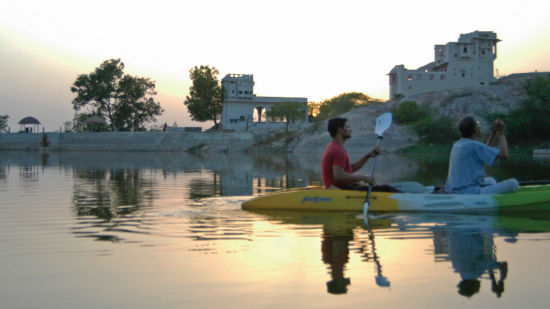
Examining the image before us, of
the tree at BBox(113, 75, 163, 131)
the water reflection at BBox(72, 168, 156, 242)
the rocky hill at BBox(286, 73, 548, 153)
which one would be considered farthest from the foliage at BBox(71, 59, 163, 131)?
the water reflection at BBox(72, 168, 156, 242)

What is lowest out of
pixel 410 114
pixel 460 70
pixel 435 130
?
pixel 435 130

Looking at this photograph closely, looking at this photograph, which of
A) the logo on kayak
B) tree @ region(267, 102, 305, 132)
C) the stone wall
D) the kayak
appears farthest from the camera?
tree @ region(267, 102, 305, 132)

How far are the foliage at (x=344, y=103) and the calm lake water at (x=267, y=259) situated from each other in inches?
3118

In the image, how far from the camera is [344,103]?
88.2 meters

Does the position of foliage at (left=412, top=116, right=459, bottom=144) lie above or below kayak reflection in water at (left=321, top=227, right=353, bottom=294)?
above

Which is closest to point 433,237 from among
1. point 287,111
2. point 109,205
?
point 109,205

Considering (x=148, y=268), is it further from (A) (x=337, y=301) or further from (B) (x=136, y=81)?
(B) (x=136, y=81)

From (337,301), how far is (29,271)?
2.94 metres

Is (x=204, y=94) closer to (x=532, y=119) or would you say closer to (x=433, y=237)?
(x=532, y=119)

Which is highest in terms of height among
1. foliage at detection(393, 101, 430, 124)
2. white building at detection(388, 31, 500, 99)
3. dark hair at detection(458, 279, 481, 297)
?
white building at detection(388, 31, 500, 99)

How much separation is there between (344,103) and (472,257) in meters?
84.4

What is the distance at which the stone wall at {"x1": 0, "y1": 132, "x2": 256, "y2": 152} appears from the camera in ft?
205

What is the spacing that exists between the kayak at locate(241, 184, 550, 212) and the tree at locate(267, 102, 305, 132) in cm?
6226

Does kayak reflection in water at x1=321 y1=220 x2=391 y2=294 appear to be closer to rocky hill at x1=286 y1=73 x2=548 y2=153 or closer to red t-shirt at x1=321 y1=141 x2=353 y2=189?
red t-shirt at x1=321 y1=141 x2=353 y2=189
